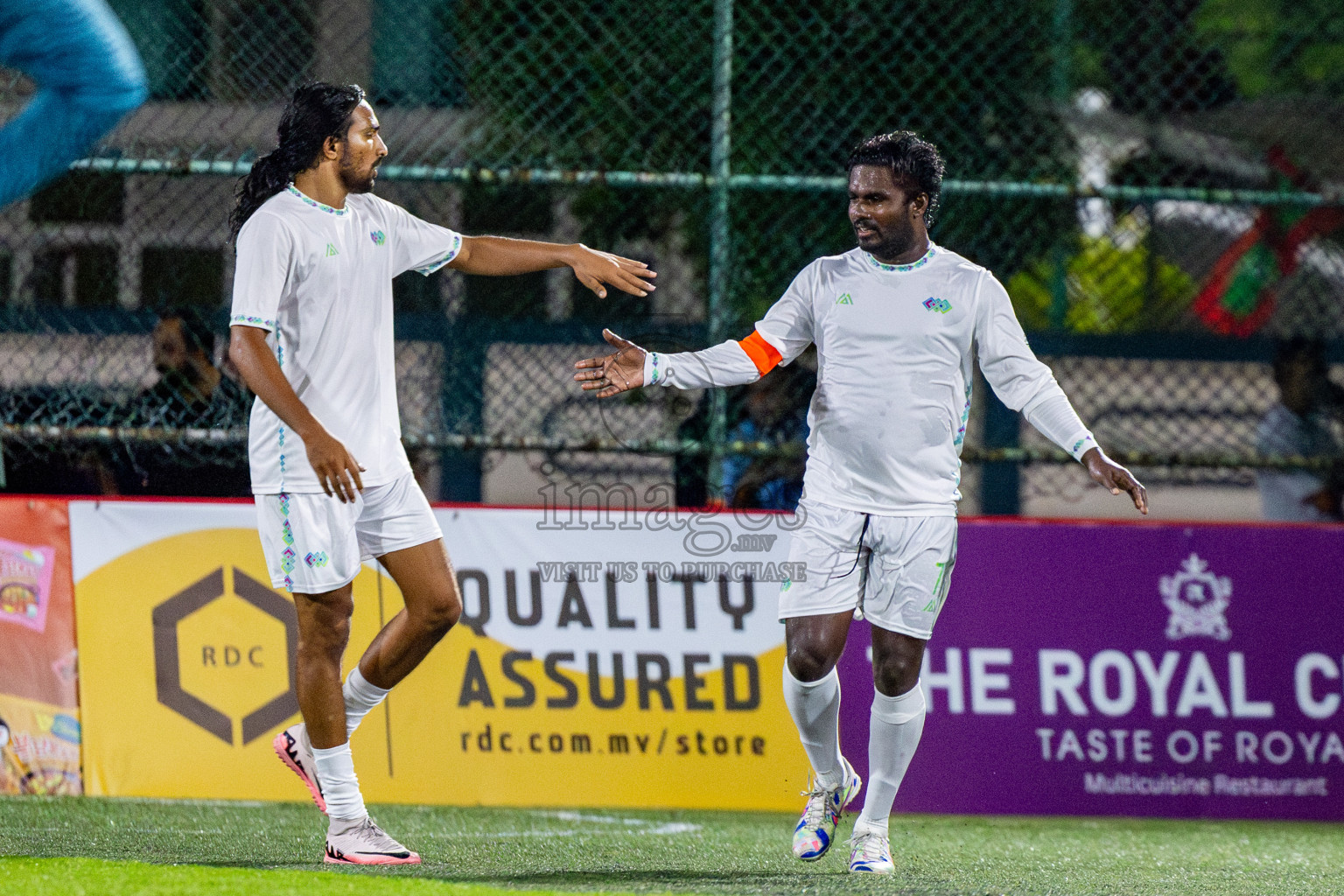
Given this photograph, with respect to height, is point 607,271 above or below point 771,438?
above

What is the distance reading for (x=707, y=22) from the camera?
20.3ft

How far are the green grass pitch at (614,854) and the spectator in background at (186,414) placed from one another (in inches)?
50.8

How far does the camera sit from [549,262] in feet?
15.2

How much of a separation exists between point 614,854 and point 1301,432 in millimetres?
3789

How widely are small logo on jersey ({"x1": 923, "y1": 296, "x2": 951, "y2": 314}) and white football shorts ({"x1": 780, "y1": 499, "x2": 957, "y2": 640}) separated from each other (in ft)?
2.00

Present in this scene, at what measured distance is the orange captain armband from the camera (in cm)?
455

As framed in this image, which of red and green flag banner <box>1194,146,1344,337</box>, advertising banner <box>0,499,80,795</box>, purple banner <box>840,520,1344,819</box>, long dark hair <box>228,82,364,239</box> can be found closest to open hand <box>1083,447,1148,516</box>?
purple banner <box>840,520,1344,819</box>

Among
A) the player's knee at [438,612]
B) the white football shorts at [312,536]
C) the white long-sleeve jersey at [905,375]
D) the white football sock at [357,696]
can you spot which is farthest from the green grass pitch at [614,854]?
the white long-sleeve jersey at [905,375]

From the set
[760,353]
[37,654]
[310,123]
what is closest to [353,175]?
[310,123]

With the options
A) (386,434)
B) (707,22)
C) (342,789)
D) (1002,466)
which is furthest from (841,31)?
(342,789)

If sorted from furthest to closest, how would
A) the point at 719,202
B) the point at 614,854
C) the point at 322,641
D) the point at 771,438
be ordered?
the point at 771,438 → the point at 719,202 → the point at 614,854 → the point at 322,641

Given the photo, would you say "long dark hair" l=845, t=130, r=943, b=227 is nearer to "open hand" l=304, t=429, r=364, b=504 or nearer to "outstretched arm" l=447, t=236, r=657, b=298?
"outstretched arm" l=447, t=236, r=657, b=298

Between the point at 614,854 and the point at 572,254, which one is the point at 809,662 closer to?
the point at 614,854

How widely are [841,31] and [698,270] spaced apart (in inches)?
46.6
